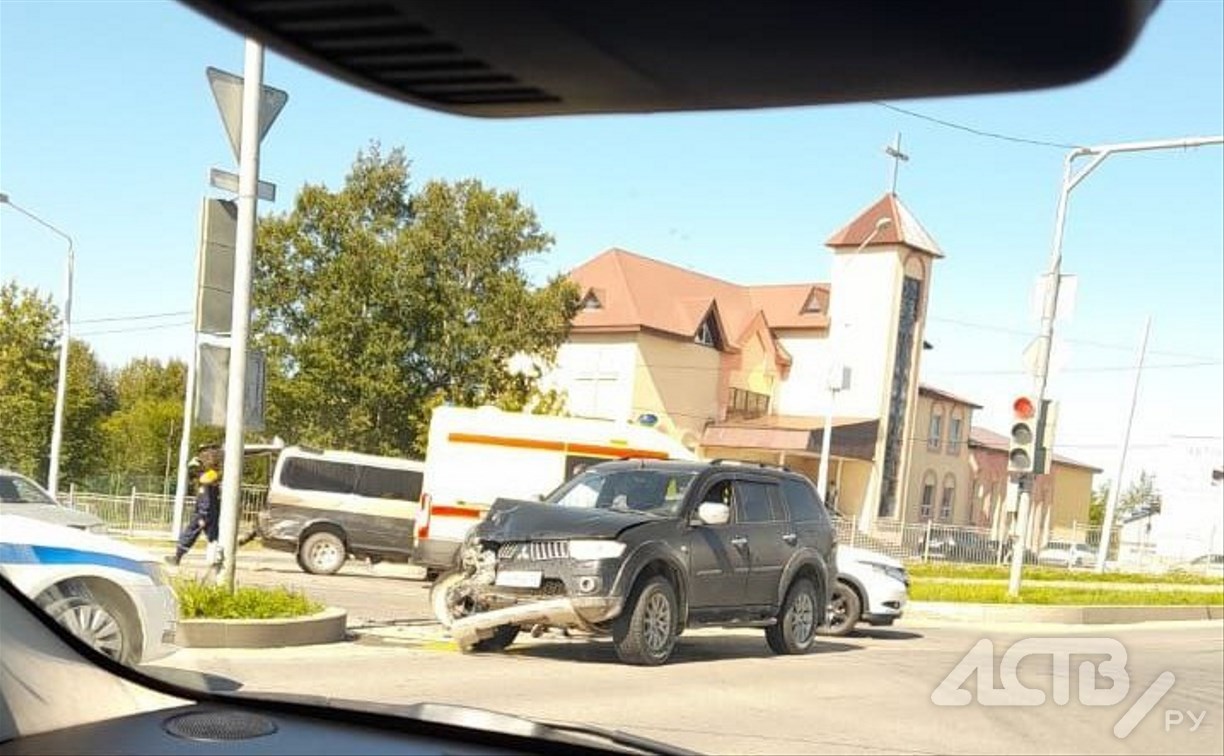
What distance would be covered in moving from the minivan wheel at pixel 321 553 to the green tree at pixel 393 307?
4.51 m

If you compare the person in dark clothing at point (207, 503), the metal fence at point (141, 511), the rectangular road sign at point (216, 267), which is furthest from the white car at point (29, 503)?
the person in dark clothing at point (207, 503)

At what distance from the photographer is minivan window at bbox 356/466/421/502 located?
21875 millimetres

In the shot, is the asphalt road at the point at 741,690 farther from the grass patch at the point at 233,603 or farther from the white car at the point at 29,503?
the white car at the point at 29,503

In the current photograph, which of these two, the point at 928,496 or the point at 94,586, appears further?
the point at 928,496

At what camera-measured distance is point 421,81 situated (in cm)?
176

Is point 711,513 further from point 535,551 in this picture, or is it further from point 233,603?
point 233,603

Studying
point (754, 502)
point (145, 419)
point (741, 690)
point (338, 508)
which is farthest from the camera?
point (338, 508)

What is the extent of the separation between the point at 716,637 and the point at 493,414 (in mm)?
7306

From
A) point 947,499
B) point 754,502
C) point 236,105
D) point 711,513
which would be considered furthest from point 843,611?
point 947,499

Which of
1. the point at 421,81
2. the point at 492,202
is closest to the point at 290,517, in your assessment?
the point at 492,202

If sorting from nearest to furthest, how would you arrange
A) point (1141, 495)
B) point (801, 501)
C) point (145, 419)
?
point (801, 501)
point (145, 419)
point (1141, 495)

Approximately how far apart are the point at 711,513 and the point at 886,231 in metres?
23.5

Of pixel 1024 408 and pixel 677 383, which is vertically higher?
pixel 677 383

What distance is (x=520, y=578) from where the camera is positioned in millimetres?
10578
